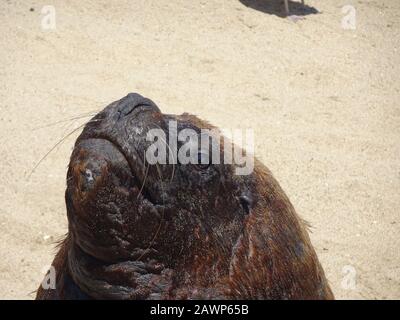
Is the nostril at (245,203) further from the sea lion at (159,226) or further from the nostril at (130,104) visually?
the nostril at (130,104)

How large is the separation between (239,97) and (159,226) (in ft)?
17.2

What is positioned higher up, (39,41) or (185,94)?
(39,41)

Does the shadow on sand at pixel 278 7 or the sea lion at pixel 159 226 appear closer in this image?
the sea lion at pixel 159 226

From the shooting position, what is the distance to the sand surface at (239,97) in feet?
18.1

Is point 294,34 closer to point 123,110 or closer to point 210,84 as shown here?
point 210,84

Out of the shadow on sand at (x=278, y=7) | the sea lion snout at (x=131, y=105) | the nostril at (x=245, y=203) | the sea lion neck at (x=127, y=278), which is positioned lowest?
the sea lion neck at (x=127, y=278)

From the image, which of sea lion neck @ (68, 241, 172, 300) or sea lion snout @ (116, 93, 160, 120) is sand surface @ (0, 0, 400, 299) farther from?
sea lion snout @ (116, 93, 160, 120)

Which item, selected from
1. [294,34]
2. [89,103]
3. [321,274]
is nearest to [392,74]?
[294,34]

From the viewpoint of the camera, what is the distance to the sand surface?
5.50 m

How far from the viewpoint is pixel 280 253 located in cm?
281

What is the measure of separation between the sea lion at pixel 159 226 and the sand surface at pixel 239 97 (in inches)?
96.7

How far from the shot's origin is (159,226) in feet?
8.45

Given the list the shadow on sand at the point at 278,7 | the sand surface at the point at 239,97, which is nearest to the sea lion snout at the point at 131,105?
the sand surface at the point at 239,97
